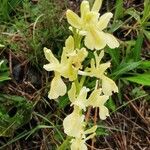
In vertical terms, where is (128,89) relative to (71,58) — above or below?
below

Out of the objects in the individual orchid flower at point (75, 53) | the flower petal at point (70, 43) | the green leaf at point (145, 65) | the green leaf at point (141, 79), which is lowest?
the green leaf at point (141, 79)

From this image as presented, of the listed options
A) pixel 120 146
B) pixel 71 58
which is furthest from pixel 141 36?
pixel 71 58

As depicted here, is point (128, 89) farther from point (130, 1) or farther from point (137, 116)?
point (130, 1)

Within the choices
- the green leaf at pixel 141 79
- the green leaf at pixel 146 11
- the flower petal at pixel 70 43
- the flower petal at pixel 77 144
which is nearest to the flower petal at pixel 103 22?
the flower petal at pixel 70 43

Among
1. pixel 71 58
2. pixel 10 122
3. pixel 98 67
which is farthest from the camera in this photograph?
pixel 10 122

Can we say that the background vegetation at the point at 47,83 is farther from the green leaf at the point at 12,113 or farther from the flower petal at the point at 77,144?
the flower petal at the point at 77,144
